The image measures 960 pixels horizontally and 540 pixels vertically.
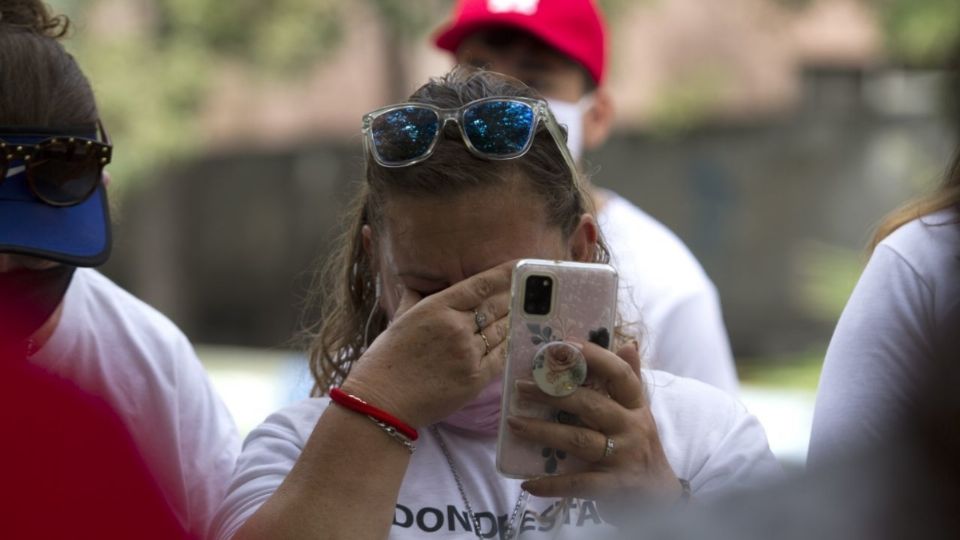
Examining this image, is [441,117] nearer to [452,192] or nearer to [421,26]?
[452,192]

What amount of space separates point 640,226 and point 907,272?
1314 mm

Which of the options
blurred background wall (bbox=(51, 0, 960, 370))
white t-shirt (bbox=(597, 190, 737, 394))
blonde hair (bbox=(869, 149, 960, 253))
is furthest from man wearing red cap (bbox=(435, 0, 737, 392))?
blurred background wall (bbox=(51, 0, 960, 370))

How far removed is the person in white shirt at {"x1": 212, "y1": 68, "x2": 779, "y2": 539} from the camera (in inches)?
73.1

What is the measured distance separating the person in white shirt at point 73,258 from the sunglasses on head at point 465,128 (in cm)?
56

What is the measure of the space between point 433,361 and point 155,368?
89 centimetres

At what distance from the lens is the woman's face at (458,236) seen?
80.4 inches

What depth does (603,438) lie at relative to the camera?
6.12 feet

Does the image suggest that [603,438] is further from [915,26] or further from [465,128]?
[915,26]

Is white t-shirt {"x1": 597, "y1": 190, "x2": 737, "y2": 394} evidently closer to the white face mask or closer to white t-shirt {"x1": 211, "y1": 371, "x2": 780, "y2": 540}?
the white face mask

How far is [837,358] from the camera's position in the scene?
2244 mm

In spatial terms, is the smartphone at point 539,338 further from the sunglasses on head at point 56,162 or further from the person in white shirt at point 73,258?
the sunglasses on head at point 56,162

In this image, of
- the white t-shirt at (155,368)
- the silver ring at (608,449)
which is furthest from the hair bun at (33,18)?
the silver ring at (608,449)

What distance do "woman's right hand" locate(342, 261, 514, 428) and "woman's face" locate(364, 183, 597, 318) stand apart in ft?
0.43

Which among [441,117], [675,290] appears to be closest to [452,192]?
[441,117]
